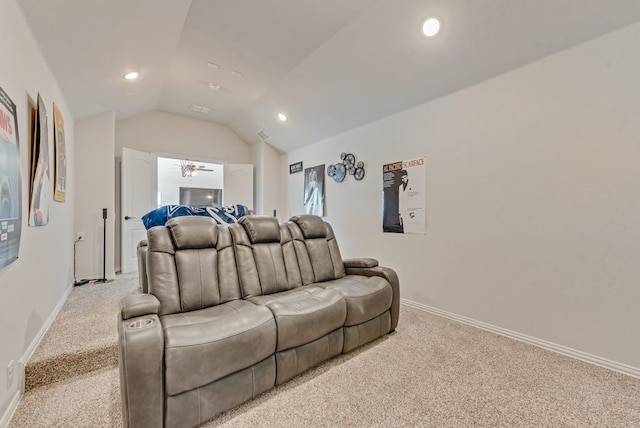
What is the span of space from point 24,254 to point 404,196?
11.3 ft

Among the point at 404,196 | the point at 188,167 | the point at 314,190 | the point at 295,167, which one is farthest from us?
the point at 188,167

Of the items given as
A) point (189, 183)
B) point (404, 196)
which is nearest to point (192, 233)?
point (404, 196)

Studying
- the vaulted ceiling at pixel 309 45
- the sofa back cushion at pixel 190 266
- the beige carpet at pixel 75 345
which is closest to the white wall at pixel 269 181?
the vaulted ceiling at pixel 309 45

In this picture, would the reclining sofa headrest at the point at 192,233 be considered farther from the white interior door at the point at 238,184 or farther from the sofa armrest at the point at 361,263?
the white interior door at the point at 238,184

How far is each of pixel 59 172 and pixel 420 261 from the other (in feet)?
12.9

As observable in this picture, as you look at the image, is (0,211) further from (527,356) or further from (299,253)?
(527,356)

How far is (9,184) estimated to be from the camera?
1471 millimetres

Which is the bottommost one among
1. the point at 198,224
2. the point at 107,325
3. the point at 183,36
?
the point at 107,325

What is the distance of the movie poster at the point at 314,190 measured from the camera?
482cm

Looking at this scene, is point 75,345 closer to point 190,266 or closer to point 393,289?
point 190,266

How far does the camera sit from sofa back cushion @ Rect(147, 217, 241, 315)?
6.20ft

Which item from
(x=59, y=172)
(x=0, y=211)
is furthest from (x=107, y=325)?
(x=59, y=172)

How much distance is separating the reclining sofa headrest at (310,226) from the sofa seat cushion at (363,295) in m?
0.52

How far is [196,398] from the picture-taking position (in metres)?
1.45
